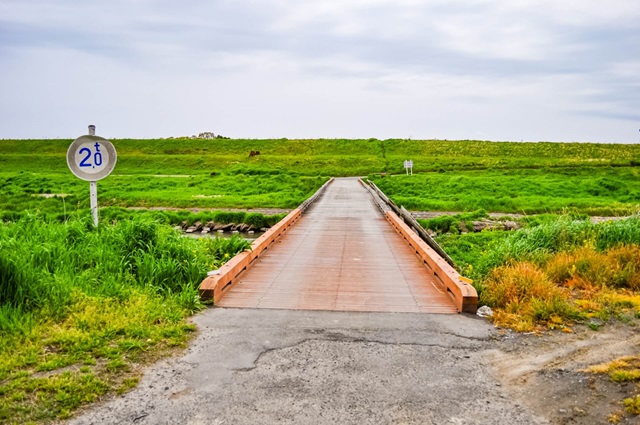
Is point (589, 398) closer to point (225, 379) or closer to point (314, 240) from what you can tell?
point (225, 379)

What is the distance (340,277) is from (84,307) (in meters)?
4.13

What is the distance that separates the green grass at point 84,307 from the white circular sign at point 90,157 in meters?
0.90

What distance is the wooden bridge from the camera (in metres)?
6.95

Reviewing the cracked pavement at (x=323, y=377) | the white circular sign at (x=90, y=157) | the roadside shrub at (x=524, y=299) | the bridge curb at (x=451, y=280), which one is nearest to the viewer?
the cracked pavement at (x=323, y=377)

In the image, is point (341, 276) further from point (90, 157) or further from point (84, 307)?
point (90, 157)

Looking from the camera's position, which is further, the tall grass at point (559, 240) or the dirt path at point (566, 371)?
the tall grass at point (559, 240)

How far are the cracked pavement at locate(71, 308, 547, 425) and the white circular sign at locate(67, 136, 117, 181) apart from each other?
10.9 ft

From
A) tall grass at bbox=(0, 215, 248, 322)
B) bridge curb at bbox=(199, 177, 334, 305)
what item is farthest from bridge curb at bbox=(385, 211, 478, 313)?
tall grass at bbox=(0, 215, 248, 322)

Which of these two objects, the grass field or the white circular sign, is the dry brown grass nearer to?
the grass field

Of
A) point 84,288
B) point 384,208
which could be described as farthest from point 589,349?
point 384,208

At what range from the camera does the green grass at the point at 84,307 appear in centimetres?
423

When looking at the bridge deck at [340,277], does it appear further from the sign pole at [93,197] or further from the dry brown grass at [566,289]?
the sign pole at [93,197]

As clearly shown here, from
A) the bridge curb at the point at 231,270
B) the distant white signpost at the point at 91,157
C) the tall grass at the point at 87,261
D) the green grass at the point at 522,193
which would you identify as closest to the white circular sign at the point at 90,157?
the distant white signpost at the point at 91,157

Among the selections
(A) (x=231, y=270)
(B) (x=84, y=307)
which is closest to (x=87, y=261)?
(B) (x=84, y=307)
